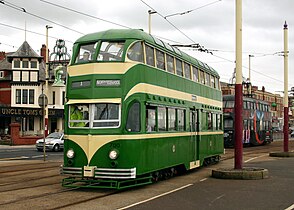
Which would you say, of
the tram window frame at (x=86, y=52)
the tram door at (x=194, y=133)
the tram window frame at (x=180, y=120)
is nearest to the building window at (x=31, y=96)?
the tram door at (x=194, y=133)

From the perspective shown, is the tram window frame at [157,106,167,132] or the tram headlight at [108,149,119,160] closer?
the tram headlight at [108,149,119,160]

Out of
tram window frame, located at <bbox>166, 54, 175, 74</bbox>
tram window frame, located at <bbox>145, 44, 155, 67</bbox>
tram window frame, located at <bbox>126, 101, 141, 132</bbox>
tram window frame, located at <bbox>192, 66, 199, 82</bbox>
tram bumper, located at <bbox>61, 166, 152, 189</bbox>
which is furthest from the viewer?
tram window frame, located at <bbox>192, 66, 199, 82</bbox>

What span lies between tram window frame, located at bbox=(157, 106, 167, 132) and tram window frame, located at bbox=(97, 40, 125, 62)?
212cm

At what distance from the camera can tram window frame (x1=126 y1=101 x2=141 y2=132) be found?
12289 millimetres

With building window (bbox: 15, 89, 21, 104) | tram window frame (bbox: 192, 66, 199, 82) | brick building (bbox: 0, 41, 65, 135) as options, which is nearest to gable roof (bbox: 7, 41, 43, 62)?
brick building (bbox: 0, 41, 65, 135)

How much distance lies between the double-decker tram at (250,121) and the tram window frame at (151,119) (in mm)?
26750

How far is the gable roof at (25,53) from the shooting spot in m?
59.6

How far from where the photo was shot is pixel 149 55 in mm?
13477

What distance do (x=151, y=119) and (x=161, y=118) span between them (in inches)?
31.0

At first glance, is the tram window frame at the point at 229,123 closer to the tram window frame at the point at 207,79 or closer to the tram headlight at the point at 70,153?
the tram window frame at the point at 207,79

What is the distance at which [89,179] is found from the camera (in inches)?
491

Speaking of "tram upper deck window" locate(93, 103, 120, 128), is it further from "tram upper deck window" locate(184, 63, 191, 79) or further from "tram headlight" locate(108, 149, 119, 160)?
"tram upper deck window" locate(184, 63, 191, 79)

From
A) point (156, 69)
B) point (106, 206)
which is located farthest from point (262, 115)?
point (106, 206)

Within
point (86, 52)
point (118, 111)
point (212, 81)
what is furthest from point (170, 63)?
point (212, 81)
